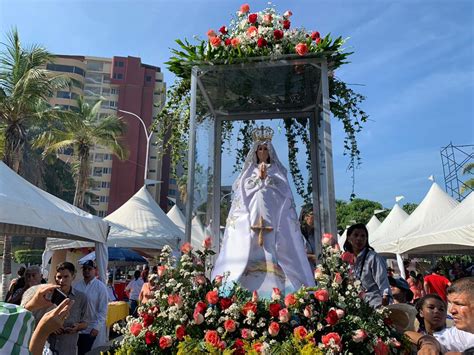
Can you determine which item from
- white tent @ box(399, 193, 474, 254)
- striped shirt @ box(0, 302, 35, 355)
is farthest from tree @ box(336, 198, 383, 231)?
striped shirt @ box(0, 302, 35, 355)

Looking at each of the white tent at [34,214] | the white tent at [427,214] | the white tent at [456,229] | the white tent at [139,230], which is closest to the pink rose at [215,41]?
the white tent at [34,214]

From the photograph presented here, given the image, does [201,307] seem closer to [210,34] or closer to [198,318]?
[198,318]

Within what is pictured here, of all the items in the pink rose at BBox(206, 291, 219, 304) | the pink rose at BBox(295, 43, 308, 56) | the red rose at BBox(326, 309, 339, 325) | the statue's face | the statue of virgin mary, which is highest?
the pink rose at BBox(295, 43, 308, 56)

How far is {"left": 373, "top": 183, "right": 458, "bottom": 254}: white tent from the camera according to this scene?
1517cm

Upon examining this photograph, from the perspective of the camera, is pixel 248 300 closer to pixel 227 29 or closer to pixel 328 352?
pixel 328 352

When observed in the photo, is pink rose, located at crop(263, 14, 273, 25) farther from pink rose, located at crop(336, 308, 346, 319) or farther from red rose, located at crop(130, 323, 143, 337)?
red rose, located at crop(130, 323, 143, 337)

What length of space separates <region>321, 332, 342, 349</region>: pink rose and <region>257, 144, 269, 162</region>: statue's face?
9.72 ft

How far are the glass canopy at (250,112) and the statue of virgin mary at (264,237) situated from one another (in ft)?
1.61

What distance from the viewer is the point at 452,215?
10.1m

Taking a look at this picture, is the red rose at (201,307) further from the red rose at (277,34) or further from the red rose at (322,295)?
the red rose at (277,34)

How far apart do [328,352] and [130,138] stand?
2028 inches

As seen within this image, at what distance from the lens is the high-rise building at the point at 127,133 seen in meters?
51.7

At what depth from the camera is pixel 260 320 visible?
3260 millimetres

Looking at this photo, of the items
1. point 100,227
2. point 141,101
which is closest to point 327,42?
point 100,227
